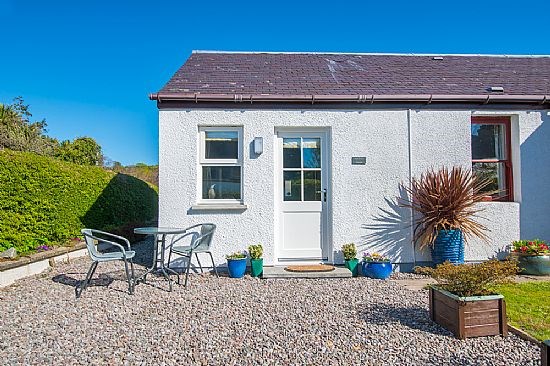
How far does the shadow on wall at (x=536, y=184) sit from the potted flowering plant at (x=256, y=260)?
523cm

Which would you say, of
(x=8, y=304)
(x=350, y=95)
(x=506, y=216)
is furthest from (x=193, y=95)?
(x=506, y=216)

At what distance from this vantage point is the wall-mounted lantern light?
21.8 ft

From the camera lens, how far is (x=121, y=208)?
11.2 metres

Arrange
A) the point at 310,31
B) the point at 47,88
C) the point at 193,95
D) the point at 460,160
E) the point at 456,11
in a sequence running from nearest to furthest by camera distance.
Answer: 1. the point at 193,95
2. the point at 460,160
3. the point at 456,11
4. the point at 310,31
5. the point at 47,88

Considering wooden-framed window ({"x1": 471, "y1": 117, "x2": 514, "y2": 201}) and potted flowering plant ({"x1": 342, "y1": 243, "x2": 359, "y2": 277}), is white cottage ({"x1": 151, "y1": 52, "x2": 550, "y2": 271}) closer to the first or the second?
wooden-framed window ({"x1": 471, "y1": 117, "x2": 514, "y2": 201})

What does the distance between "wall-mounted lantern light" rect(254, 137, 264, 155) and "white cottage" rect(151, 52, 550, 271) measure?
21 millimetres

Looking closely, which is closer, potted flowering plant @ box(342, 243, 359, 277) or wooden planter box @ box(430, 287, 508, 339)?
wooden planter box @ box(430, 287, 508, 339)

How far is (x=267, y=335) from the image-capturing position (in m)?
3.70

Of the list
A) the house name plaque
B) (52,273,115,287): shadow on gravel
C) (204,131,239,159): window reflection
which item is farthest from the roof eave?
(52,273,115,287): shadow on gravel

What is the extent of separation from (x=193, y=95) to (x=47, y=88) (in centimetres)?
1261

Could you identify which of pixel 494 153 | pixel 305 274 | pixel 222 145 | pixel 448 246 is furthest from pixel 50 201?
pixel 494 153

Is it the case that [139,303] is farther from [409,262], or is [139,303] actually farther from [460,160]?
[460,160]

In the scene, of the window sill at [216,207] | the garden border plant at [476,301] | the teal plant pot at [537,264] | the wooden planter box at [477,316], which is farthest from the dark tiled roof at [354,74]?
the wooden planter box at [477,316]

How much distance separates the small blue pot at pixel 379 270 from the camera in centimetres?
624
